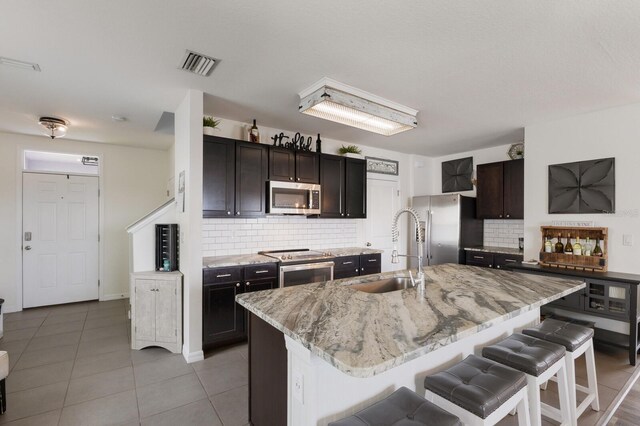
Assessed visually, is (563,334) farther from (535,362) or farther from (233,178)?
(233,178)

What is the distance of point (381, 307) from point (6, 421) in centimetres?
272

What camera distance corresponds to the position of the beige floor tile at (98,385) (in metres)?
2.43

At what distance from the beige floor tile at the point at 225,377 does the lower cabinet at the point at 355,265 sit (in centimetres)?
170

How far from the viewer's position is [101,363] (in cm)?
297

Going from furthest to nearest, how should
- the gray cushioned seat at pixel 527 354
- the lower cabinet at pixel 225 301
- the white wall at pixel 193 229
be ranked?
the lower cabinet at pixel 225 301 → the white wall at pixel 193 229 → the gray cushioned seat at pixel 527 354

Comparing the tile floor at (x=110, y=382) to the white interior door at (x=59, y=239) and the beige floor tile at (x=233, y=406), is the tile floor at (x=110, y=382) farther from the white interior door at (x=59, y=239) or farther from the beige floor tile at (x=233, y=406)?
the white interior door at (x=59, y=239)

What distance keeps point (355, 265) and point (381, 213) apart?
1.54 meters

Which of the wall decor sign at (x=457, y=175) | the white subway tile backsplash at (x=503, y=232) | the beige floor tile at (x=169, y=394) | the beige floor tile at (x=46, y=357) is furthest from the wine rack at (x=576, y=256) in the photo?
the beige floor tile at (x=46, y=357)

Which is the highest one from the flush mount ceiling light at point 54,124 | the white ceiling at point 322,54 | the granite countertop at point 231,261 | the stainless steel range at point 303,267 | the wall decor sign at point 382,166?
the white ceiling at point 322,54

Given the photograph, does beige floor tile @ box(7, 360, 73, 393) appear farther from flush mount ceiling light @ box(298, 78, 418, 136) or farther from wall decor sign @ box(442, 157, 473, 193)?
wall decor sign @ box(442, 157, 473, 193)

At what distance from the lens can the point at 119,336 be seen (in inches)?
144

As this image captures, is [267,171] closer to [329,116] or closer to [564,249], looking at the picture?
[329,116]

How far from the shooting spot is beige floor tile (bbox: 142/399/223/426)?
2127 millimetres

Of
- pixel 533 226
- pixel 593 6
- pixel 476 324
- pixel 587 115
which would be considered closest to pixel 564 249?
pixel 533 226
